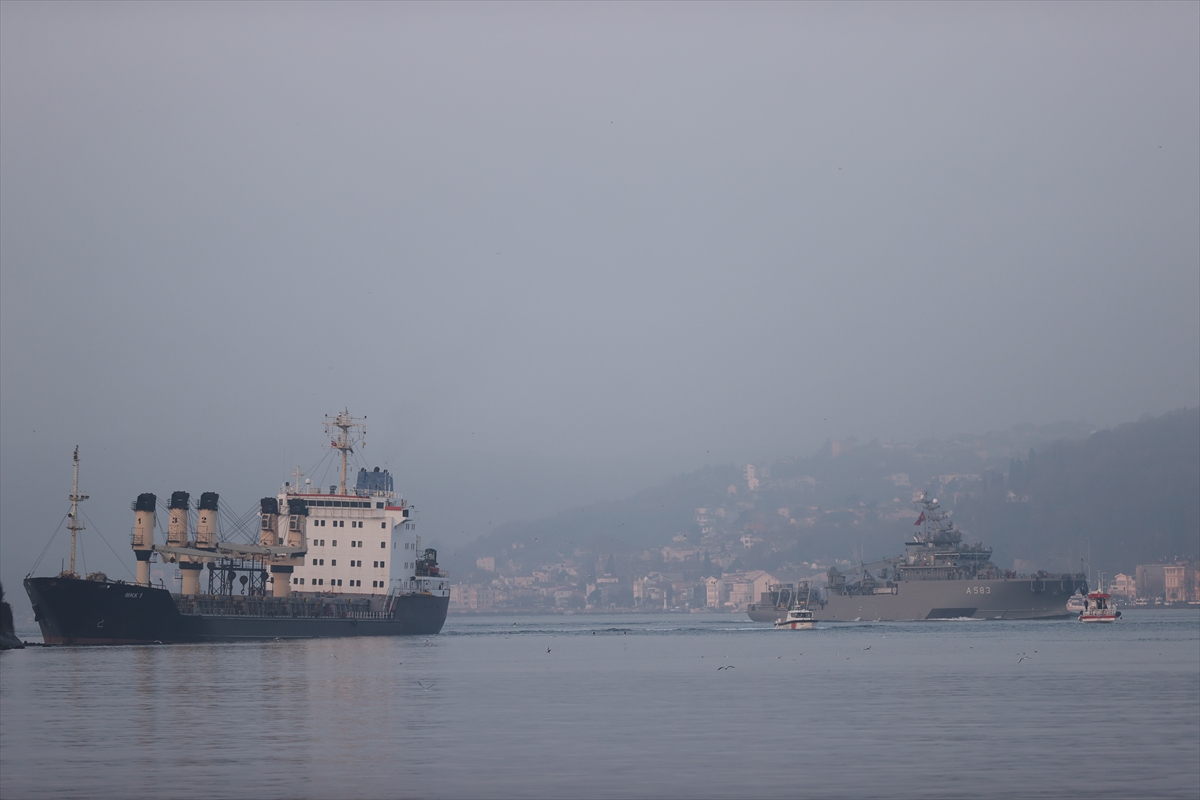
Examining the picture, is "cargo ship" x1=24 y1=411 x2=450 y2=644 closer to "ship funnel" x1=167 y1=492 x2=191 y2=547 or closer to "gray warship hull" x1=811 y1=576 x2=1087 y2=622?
"ship funnel" x1=167 y1=492 x2=191 y2=547

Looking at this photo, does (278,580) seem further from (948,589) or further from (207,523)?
(948,589)

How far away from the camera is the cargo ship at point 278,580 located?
7194cm

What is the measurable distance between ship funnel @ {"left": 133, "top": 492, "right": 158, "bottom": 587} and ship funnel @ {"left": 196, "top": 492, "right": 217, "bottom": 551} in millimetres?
2568

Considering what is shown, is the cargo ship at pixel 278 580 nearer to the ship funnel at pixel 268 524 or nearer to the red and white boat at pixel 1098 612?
the ship funnel at pixel 268 524

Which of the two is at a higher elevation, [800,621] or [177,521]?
[177,521]

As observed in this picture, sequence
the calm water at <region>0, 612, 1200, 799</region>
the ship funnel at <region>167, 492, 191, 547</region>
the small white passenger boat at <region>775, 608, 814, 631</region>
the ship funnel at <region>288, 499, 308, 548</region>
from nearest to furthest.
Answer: the calm water at <region>0, 612, 1200, 799</region>, the ship funnel at <region>167, 492, 191, 547</region>, the ship funnel at <region>288, 499, 308, 548</region>, the small white passenger boat at <region>775, 608, 814, 631</region>

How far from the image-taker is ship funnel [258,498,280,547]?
8306 centimetres

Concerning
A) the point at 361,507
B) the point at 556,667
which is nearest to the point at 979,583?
the point at 361,507

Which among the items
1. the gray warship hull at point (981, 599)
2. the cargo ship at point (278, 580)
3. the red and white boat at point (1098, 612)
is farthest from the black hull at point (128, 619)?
the gray warship hull at point (981, 599)

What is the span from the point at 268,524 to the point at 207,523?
4820mm

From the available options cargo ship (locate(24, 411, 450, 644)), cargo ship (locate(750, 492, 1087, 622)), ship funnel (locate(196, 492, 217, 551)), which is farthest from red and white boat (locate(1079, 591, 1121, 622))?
ship funnel (locate(196, 492, 217, 551))

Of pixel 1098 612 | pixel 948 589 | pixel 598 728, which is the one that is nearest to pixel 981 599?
pixel 948 589

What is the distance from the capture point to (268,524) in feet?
273

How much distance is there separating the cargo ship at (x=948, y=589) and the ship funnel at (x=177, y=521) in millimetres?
82603
